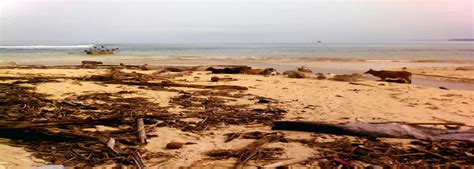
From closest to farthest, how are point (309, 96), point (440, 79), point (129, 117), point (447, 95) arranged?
point (129, 117) < point (309, 96) < point (447, 95) < point (440, 79)

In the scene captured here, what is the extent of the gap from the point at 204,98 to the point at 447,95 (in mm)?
6625

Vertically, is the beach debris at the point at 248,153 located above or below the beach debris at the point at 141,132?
below

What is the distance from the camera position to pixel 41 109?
7.20 meters

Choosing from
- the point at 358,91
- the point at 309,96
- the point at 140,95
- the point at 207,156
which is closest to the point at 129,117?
the point at 207,156

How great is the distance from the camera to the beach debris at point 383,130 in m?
5.34

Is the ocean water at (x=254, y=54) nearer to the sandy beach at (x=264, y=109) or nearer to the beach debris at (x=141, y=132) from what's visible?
the sandy beach at (x=264, y=109)

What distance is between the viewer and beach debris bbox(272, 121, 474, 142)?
5340mm

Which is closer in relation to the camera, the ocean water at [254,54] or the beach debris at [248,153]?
the beach debris at [248,153]

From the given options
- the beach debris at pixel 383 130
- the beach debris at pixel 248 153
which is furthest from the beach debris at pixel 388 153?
the beach debris at pixel 248 153

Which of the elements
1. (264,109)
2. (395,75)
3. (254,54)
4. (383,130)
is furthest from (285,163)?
(254,54)

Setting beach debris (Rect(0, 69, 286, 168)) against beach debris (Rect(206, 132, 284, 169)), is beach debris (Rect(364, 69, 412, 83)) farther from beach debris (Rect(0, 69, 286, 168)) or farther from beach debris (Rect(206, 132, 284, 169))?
beach debris (Rect(206, 132, 284, 169))

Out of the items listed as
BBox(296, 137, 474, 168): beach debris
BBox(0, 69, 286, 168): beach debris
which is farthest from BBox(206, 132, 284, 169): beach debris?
BBox(0, 69, 286, 168): beach debris

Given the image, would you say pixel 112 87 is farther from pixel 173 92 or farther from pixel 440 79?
pixel 440 79

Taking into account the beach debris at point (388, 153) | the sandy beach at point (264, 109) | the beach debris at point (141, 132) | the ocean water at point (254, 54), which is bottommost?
the ocean water at point (254, 54)
